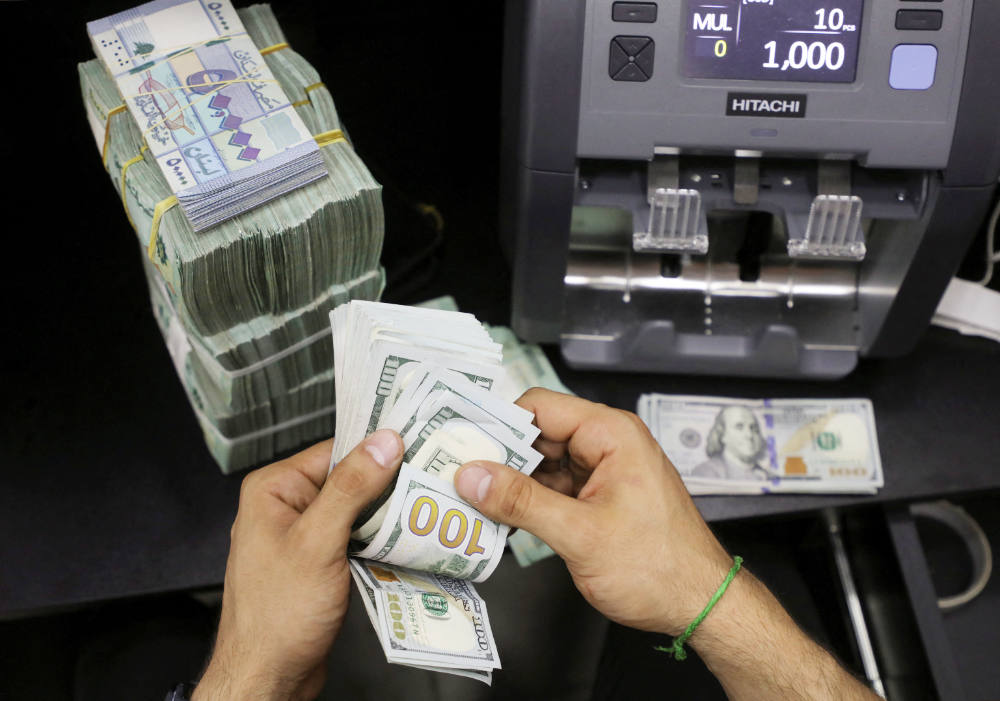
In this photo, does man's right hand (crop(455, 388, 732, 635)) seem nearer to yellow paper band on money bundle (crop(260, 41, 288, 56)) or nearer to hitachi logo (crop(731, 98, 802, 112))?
hitachi logo (crop(731, 98, 802, 112))

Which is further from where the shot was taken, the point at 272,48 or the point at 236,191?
the point at 272,48

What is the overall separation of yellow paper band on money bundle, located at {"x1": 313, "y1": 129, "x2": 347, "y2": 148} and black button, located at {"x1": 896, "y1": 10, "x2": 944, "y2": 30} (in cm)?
58

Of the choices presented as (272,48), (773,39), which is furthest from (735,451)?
(272,48)

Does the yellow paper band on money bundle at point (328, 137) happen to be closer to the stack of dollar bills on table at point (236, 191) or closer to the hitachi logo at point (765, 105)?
the stack of dollar bills on table at point (236, 191)

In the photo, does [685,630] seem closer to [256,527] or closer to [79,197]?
[256,527]

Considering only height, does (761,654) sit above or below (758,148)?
below

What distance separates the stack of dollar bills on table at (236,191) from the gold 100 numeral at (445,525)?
0.27 metres

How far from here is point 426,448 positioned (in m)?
0.88

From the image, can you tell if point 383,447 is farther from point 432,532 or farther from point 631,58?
point 631,58

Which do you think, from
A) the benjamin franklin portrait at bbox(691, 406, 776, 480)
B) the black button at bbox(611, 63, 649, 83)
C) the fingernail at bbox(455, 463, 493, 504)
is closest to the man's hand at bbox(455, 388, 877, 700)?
the fingernail at bbox(455, 463, 493, 504)

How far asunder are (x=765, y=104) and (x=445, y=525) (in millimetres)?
531

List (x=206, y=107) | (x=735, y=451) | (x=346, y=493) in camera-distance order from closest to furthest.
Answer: (x=346, y=493)
(x=206, y=107)
(x=735, y=451)

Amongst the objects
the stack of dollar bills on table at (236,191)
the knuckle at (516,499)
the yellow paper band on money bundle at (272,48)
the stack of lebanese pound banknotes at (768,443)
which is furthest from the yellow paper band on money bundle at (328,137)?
the stack of lebanese pound banknotes at (768,443)

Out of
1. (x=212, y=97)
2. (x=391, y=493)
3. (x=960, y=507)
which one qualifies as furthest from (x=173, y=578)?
(x=960, y=507)
